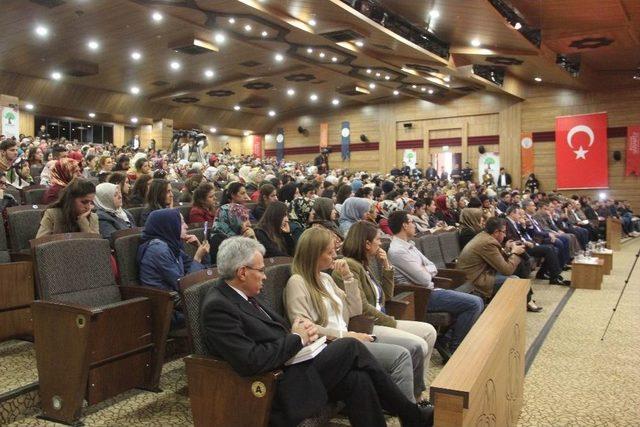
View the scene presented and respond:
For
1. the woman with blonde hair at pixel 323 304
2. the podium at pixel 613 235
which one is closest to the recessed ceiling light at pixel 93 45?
the woman with blonde hair at pixel 323 304

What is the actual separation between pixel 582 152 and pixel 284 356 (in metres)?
15.5

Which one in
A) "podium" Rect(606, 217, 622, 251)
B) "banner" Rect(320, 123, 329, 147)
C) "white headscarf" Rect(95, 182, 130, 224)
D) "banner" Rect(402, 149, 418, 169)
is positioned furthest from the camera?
"banner" Rect(320, 123, 329, 147)

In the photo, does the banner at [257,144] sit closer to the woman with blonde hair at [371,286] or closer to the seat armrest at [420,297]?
the seat armrest at [420,297]

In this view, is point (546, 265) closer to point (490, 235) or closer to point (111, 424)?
point (490, 235)

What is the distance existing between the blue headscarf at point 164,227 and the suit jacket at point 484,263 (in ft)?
7.81

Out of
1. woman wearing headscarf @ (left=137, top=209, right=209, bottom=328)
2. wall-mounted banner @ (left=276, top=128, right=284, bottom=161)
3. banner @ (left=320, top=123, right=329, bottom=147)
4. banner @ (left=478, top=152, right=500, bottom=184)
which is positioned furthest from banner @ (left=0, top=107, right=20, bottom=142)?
banner @ (left=478, top=152, right=500, bottom=184)

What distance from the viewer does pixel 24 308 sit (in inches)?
117

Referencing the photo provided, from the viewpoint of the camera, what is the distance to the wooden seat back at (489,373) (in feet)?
4.79

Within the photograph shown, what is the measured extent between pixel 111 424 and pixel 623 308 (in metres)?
4.89

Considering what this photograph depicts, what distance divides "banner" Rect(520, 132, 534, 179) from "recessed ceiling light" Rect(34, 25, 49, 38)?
13187 mm

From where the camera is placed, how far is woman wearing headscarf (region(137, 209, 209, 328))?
2.89 metres

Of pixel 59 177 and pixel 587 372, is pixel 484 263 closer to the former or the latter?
pixel 587 372

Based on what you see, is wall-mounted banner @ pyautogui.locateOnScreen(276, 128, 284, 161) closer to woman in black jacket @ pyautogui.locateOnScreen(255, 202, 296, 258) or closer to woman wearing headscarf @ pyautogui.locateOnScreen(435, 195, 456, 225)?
woman wearing headscarf @ pyautogui.locateOnScreen(435, 195, 456, 225)

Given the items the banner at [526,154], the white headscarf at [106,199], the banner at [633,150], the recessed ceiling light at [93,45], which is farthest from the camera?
the banner at [526,154]
